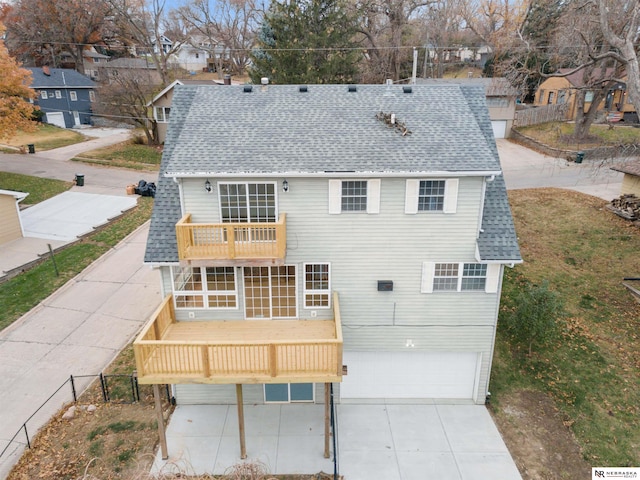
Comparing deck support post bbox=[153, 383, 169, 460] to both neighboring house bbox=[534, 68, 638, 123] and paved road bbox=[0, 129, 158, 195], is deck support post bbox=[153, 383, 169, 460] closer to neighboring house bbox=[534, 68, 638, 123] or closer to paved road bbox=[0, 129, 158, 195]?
paved road bbox=[0, 129, 158, 195]

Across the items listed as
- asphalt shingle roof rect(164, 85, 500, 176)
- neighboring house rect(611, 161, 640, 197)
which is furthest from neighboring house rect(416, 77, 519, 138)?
asphalt shingle roof rect(164, 85, 500, 176)

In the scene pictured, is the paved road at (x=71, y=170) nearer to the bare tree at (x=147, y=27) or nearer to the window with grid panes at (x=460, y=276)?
the bare tree at (x=147, y=27)

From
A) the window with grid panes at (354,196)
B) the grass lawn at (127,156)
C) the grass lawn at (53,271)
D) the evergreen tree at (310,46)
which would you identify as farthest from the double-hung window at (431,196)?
the grass lawn at (127,156)

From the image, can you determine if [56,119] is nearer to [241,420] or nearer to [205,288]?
[205,288]

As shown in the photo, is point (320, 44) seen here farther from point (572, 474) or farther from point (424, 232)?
point (572, 474)

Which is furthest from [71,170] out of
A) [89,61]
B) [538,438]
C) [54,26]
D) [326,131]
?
[89,61]

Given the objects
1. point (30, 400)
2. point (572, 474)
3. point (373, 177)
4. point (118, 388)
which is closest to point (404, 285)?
point (373, 177)

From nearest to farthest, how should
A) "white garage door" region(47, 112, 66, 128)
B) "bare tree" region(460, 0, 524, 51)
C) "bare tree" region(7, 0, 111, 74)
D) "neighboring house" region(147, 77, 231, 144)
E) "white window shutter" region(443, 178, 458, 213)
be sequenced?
1. "white window shutter" region(443, 178, 458, 213)
2. "neighboring house" region(147, 77, 231, 144)
3. "bare tree" region(460, 0, 524, 51)
4. "white garage door" region(47, 112, 66, 128)
5. "bare tree" region(7, 0, 111, 74)
